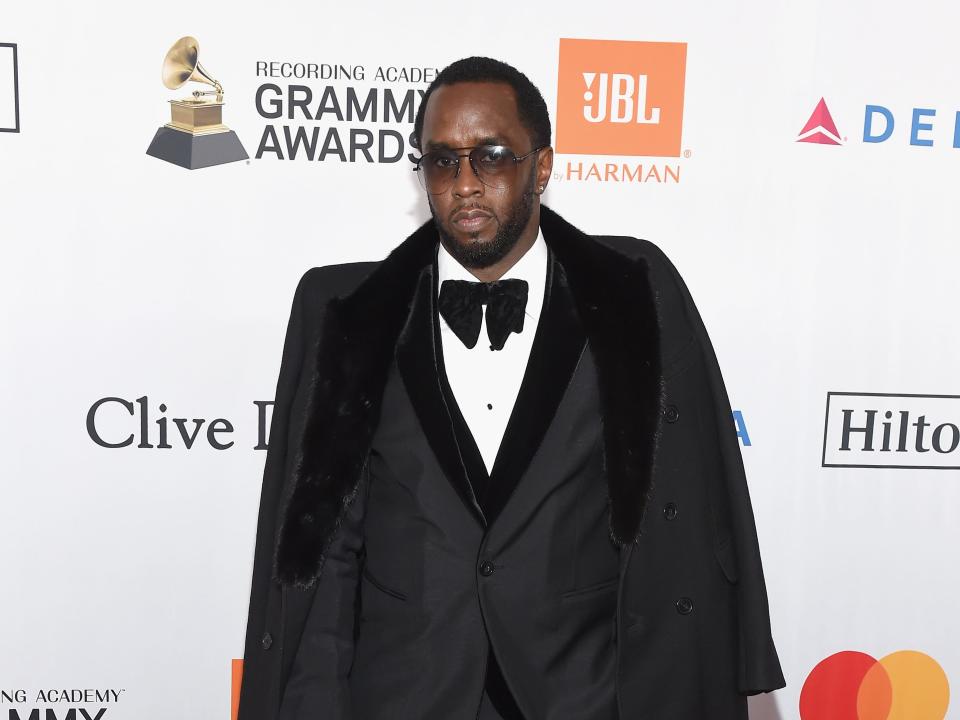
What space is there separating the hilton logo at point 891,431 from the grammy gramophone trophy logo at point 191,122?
2.07 m

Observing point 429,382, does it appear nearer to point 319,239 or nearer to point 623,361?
point 623,361

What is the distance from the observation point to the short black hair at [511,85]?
1.98 metres

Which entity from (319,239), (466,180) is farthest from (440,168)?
(319,239)

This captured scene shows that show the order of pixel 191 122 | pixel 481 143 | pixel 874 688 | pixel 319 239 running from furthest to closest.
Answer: pixel 874 688
pixel 319 239
pixel 191 122
pixel 481 143

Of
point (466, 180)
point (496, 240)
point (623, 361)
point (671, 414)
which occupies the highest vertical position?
point (466, 180)

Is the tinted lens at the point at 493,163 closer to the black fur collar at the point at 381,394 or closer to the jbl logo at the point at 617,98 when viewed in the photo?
the black fur collar at the point at 381,394

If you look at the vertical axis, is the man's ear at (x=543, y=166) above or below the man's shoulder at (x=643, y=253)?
above

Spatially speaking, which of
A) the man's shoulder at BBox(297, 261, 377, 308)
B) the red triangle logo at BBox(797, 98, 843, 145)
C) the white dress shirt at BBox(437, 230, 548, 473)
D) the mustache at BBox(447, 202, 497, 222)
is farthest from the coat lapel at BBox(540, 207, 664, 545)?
the red triangle logo at BBox(797, 98, 843, 145)

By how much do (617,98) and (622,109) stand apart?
4 centimetres

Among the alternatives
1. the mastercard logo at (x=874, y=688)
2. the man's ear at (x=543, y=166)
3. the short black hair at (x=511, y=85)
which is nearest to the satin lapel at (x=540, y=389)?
the man's ear at (x=543, y=166)

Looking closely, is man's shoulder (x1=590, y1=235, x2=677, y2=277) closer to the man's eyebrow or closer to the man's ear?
the man's ear

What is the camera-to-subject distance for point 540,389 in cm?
187

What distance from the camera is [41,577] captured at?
9.67 ft

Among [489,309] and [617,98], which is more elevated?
[617,98]
